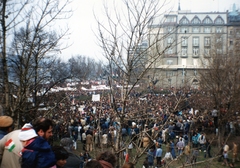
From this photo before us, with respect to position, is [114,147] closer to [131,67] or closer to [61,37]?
[131,67]

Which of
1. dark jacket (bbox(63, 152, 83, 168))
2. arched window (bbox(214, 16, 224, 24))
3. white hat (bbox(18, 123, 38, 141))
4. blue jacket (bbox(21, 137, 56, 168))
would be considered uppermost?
arched window (bbox(214, 16, 224, 24))

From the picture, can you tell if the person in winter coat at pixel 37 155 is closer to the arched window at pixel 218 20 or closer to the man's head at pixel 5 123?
the man's head at pixel 5 123

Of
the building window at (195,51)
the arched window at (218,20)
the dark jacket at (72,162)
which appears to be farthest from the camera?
the arched window at (218,20)

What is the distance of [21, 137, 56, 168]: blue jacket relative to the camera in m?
2.73

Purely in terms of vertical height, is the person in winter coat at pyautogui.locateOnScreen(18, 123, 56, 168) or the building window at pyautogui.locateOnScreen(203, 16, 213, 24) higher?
the building window at pyautogui.locateOnScreen(203, 16, 213, 24)

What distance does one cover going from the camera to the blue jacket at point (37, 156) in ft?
8.96

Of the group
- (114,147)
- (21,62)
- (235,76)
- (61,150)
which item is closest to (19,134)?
(61,150)

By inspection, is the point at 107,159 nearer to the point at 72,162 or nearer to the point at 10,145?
the point at 72,162

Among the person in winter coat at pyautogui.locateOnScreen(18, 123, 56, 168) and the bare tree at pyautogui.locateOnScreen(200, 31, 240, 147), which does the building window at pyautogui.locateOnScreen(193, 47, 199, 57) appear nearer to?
the bare tree at pyautogui.locateOnScreen(200, 31, 240, 147)

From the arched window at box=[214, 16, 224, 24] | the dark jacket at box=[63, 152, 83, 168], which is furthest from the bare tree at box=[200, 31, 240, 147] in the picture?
the arched window at box=[214, 16, 224, 24]

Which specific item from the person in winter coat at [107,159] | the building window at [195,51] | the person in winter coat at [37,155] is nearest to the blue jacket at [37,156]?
the person in winter coat at [37,155]

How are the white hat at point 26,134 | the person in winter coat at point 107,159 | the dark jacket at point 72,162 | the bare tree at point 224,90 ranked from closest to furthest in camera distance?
the white hat at point 26,134 < the person in winter coat at point 107,159 < the dark jacket at point 72,162 < the bare tree at point 224,90

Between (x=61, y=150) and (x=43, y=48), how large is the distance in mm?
6218

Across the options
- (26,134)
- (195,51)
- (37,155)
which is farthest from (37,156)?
(195,51)
